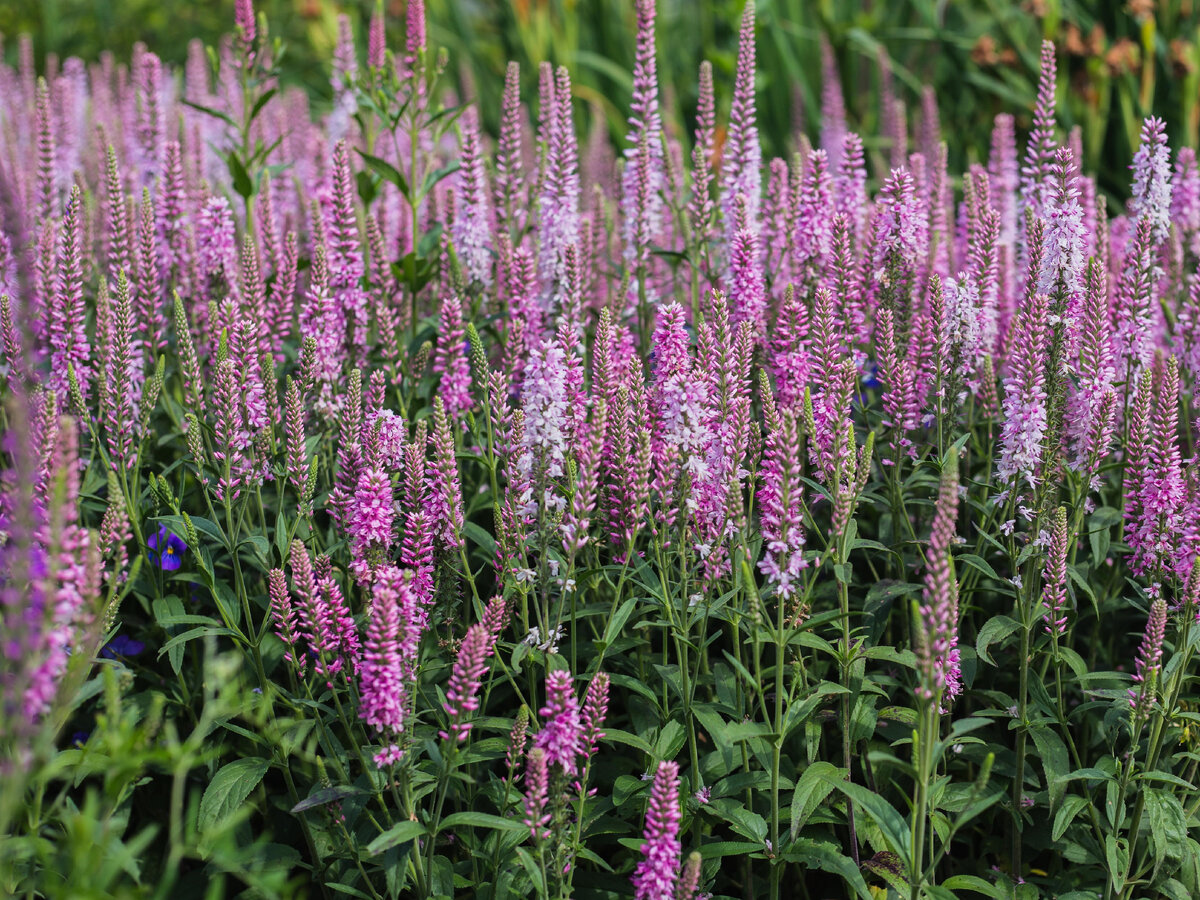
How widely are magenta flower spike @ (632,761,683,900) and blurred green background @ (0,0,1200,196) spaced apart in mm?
5844

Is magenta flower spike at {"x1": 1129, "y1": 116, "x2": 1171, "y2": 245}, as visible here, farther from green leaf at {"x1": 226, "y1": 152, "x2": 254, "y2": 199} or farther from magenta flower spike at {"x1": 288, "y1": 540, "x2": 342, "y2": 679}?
green leaf at {"x1": 226, "y1": 152, "x2": 254, "y2": 199}

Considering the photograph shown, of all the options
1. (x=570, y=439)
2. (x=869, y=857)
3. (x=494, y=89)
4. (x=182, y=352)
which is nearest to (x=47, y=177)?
(x=182, y=352)

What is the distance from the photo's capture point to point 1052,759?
3605 millimetres

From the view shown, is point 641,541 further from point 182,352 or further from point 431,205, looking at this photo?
point 431,205

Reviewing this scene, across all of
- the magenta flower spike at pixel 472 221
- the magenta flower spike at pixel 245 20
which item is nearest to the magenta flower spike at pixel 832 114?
the magenta flower spike at pixel 472 221

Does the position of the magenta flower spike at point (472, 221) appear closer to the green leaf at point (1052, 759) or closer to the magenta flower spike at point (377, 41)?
the magenta flower spike at point (377, 41)

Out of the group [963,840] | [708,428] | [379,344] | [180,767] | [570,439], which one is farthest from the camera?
[379,344]

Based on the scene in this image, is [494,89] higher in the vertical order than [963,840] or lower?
higher

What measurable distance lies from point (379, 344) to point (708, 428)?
1795 millimetres

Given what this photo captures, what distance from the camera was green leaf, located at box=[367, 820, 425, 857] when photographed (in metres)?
2.83

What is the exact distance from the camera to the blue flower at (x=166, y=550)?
391 centimetres

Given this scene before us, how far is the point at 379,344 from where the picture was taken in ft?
15.2

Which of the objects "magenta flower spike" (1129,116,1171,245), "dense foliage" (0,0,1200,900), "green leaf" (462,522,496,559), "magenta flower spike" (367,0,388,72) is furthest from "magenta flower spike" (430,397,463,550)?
"magenta flower spike" (367,0,388,72)

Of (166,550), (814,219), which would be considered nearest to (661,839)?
(166,550)
